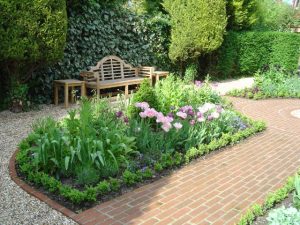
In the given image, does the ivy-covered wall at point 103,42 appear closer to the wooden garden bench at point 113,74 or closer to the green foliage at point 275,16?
the wooden garden bench at point 113,74

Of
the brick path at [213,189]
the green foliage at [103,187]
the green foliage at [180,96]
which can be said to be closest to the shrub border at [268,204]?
the brick path at [213,189]

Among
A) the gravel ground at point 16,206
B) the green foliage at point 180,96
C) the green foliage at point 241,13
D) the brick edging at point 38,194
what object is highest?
the green foliage at point 241,13

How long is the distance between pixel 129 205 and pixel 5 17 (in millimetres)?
4560

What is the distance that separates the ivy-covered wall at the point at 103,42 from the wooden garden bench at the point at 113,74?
0.34 meters

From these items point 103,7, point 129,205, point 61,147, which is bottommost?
point 129,205

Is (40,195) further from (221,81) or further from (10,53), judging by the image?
(221,81)

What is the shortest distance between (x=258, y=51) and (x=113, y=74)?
7332 millimetres

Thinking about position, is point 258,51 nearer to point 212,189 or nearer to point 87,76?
point 87,76

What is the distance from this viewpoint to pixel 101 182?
3621mm

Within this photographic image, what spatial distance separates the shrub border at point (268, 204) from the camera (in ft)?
10.2

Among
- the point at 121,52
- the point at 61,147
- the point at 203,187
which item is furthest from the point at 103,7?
the point at 203,187

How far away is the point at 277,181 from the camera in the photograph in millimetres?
4145

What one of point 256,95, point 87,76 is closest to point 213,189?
point 87,76

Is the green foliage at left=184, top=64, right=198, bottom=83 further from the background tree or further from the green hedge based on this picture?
the background tree
